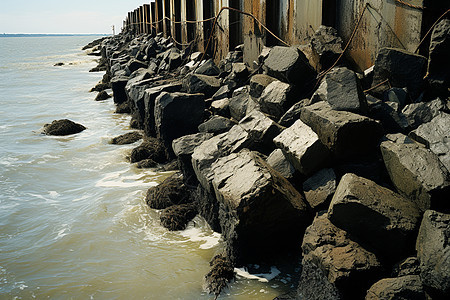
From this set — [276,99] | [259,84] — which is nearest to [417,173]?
[276,99]

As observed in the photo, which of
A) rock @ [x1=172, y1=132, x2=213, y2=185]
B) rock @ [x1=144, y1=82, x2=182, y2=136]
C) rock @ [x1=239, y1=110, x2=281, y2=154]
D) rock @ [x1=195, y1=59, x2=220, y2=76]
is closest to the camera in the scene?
rock @ [x1=239, y1=110, x2=281, y2=154]

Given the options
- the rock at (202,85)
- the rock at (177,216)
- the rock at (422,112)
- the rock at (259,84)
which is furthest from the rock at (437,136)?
the rock at (202,85)

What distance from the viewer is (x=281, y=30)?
6.71 m

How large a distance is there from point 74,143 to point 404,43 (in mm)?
7316

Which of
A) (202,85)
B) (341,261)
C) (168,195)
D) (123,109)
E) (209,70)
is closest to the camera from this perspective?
(341,261)

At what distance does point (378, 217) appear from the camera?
2.86m

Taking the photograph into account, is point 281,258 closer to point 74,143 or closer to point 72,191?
point 72,191

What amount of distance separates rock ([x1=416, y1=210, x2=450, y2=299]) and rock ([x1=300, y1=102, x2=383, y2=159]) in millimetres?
1046

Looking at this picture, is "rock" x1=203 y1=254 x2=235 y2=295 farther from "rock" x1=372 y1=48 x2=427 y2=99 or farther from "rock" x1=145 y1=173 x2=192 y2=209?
"rock" x1=372 y1=48 x2=427 y2=99

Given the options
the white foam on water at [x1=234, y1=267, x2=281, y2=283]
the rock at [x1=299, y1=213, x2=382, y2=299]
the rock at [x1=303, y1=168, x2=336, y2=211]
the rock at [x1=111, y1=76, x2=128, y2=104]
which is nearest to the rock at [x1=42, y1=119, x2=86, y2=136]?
the rock at [x1=111, y1=76, x2=128, y2=104]

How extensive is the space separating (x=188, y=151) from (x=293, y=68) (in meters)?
1.83

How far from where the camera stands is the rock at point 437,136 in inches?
122

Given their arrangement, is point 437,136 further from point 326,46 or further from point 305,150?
point 326,46

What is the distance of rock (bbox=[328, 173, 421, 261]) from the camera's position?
281cm
